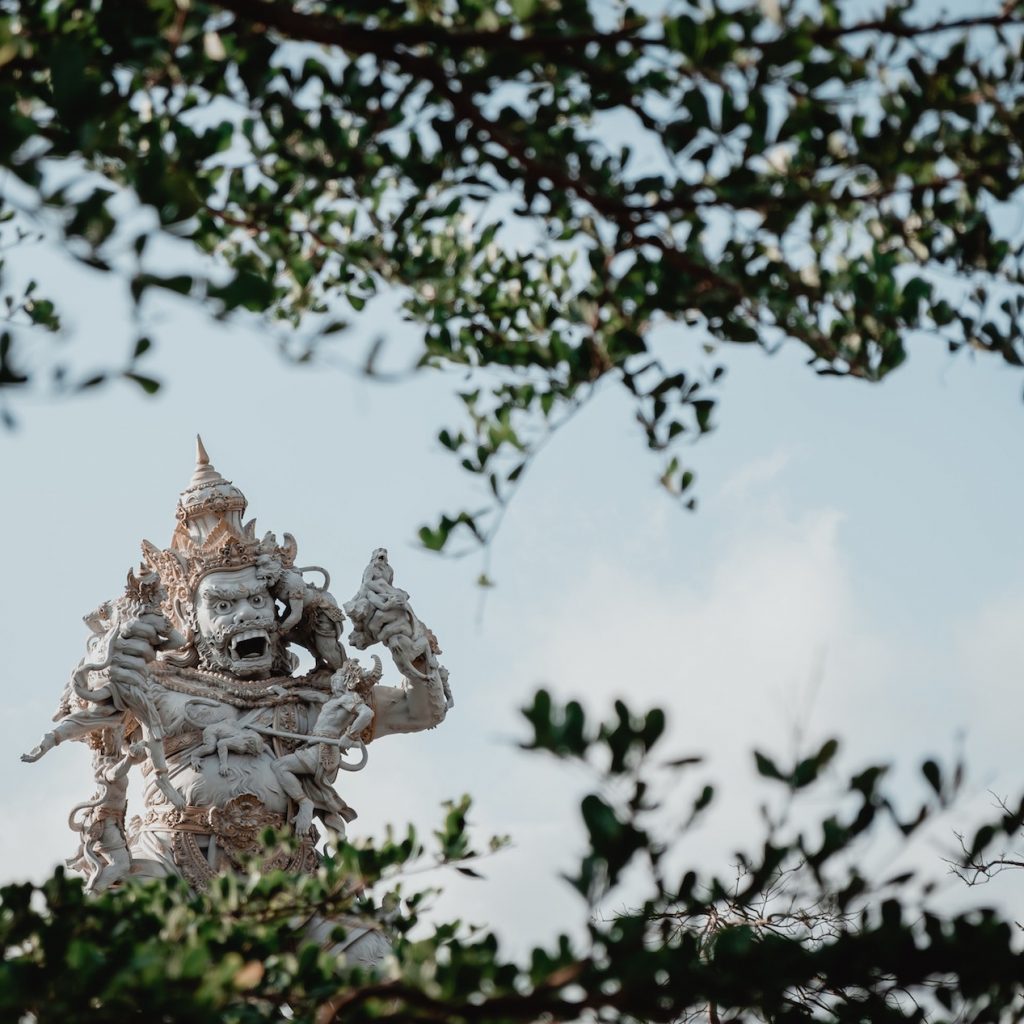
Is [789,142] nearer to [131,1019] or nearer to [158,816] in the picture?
[131,1019]

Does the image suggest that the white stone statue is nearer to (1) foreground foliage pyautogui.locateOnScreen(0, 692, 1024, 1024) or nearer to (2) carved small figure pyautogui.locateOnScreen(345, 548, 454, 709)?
(2) carved small figure pyautogui.locateOnScreen(345, 548, 454, 709)

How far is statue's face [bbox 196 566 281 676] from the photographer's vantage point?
33.6ft

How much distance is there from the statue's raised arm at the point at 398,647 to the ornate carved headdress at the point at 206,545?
54 cm

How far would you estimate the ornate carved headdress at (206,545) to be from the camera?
10.4 m

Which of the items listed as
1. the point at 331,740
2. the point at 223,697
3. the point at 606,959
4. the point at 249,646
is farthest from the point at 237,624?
the point at 606,959

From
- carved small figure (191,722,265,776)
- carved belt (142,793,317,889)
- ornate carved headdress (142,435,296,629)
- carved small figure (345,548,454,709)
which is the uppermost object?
ornate carved headdress (142,435,296,629)

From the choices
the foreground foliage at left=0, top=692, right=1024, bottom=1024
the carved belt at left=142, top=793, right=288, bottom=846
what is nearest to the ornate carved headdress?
the carved belt at left=142, top=793, right=288, bottom=846

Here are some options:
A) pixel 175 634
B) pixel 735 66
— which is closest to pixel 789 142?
pixel 735 66

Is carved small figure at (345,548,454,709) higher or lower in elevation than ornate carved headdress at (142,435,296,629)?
lower

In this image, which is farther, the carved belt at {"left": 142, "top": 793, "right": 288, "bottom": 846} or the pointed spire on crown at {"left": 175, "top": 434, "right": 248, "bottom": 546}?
the pointed spire on crown at {"left": 175, "top": 434, "right": 248, "bottom": 546}

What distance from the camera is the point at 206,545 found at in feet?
34.5

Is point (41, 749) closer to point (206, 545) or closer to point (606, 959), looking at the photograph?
point (206, 545)

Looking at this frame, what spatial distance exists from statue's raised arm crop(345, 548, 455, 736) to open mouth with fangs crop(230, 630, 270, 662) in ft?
1.49

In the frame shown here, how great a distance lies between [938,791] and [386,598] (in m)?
6.02
